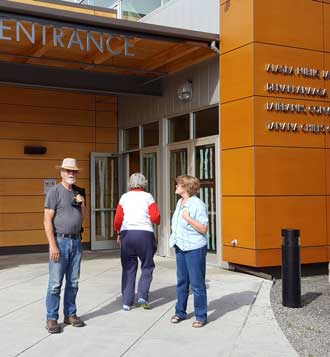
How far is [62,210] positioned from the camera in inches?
234

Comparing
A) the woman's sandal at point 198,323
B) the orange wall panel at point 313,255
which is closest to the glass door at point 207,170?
the orange wall panel at point 313,255

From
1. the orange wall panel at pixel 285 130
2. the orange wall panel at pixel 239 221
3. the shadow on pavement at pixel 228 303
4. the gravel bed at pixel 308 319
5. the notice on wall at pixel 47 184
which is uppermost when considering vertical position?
the orange wall panel at pixel 285 130

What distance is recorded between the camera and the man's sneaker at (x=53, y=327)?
229 inches

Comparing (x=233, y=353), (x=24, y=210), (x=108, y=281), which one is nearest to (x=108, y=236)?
(x=24, y=210)

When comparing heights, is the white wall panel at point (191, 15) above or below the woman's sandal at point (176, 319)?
above

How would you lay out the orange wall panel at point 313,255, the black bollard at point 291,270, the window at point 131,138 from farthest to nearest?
the window at point 131,138
the orange wall panel at point 313,255
the black bollard at point 291,270

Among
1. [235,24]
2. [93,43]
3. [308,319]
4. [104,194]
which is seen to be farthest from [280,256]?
[104,194]

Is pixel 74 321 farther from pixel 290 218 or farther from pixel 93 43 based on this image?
pixel 93 43

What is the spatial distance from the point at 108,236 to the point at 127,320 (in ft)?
24.4

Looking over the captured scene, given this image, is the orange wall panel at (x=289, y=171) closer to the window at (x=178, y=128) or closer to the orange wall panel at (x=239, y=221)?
the orange wall panel at (x=239, y=221)

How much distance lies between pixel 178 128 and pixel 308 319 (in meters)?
6.01

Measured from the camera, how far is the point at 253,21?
29.9 ft

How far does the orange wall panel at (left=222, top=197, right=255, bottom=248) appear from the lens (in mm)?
9016

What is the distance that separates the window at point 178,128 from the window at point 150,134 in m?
0.51
